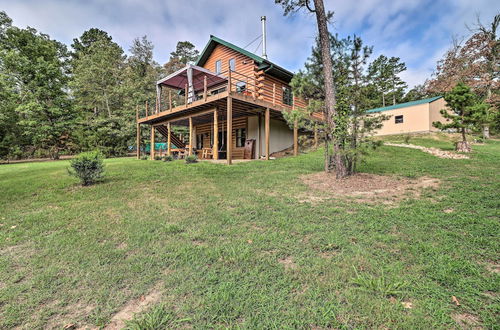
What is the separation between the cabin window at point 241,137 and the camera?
14684 mm

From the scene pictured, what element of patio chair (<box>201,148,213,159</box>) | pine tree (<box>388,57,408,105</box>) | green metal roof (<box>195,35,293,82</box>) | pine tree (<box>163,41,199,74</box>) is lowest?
patio chair (<box>201,148,213,159</box>)

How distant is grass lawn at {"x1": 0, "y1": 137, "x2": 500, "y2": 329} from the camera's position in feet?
5.57

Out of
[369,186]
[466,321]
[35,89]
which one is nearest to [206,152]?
[369,186]

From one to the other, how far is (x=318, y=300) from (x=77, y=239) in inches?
126

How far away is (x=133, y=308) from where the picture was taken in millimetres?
1809

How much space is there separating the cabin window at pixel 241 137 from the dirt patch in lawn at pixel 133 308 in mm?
12925

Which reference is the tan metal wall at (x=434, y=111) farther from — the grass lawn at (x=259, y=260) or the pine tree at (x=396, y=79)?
the pine tree at (x=396, y=79)

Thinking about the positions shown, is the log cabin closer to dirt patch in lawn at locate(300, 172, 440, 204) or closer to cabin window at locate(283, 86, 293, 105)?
cabin window at locate(283, 86, 293, 105)

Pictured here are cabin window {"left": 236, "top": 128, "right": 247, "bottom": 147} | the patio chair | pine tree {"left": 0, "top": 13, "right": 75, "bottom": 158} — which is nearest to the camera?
the patio chair

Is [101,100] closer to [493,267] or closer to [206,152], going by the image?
[206,152]

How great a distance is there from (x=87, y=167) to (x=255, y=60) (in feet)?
33.4

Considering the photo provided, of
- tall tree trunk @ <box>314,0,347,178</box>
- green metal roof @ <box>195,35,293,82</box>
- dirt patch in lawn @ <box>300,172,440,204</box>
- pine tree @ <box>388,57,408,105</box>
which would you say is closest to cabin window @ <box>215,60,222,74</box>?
green metal roof @ <box>195,35,293,82</box>

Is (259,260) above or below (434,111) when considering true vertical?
below

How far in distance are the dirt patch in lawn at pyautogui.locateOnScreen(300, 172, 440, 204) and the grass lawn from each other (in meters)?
0.34
